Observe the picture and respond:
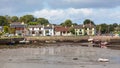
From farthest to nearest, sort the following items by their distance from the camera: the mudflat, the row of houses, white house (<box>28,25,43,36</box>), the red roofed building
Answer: the red roofed building → white house (<box>28,25,43,36</box>) → the row of houses → the mudflat

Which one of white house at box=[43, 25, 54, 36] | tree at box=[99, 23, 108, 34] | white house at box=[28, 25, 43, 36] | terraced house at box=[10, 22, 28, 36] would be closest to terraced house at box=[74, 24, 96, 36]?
white house at box=[43, 25, 54, 36]

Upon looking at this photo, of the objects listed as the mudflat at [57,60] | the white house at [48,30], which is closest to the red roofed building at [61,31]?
the white house at [48,30]

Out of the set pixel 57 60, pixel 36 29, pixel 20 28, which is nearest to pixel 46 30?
pixel 36 29

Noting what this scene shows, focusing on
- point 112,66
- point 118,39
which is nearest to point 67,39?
point 118,39

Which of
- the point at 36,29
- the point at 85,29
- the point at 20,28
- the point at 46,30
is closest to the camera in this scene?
the point at 20,28

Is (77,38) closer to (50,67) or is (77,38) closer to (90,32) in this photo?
(90,32)

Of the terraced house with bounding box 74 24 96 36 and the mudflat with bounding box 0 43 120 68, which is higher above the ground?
the terraced house with bounding box 74 24 96 36

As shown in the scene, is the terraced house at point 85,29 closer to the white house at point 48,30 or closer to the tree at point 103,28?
the white house at point 48,30

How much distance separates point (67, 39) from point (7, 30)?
44.6 m

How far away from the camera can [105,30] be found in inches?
7741

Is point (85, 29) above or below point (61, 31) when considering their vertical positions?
above

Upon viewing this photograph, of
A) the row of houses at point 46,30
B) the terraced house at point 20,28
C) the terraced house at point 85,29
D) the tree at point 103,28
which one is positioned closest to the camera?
the terraced house at point 20,28

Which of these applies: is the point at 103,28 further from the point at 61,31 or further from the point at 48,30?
the point at 48,30

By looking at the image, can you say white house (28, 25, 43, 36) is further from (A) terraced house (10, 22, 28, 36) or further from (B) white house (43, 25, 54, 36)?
(A) terraced house (10, 22, 28, 36)
